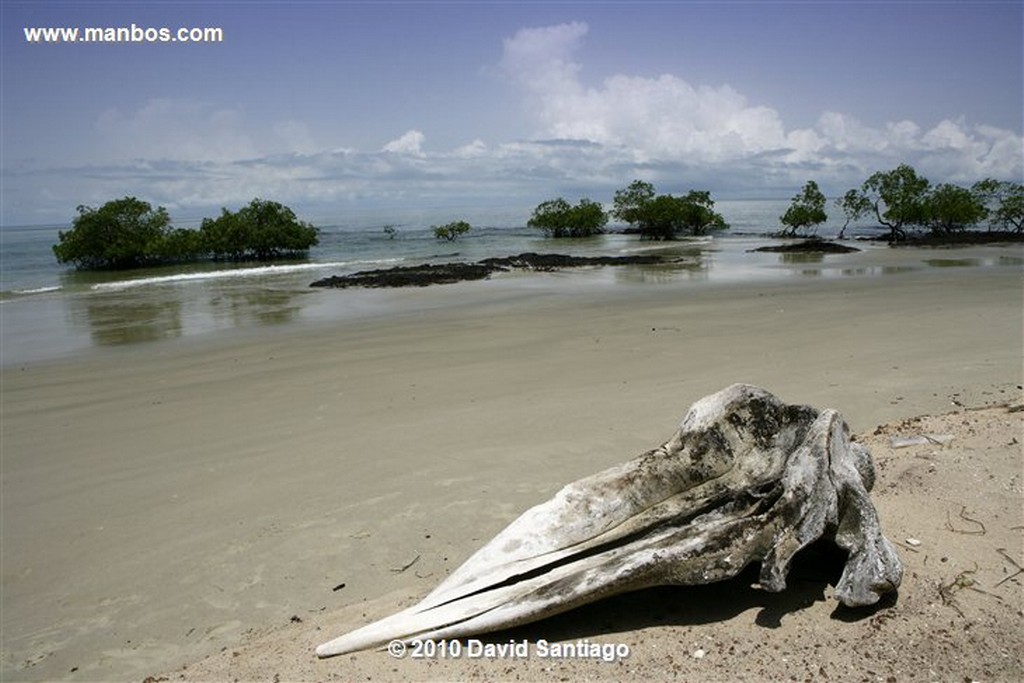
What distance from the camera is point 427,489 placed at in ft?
19.6

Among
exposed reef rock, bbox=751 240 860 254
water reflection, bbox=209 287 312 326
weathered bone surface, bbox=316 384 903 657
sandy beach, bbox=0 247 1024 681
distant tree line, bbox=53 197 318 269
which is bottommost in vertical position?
sandy beach, bbox=0 247 1024 681

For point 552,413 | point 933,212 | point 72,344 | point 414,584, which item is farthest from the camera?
point 933,212

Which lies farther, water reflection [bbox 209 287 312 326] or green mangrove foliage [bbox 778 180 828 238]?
green mangrove foliage [bbox 778 180 828 238]

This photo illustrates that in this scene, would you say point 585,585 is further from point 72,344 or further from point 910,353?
point 72,344

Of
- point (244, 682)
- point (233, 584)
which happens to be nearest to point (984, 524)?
point (244, 682)

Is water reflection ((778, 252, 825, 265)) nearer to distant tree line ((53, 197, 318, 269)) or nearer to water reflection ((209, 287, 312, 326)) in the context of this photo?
water reflection ((209, 287, 312, 326))

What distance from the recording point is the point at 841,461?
340 cm

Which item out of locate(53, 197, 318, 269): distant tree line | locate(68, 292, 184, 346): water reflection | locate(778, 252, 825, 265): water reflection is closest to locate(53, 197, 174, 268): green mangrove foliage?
locate(53, 197, 318, 269): distant tree line

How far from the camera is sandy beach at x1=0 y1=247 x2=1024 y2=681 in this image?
10.2 ft

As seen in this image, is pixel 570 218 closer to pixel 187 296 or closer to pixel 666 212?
pixel 666 212

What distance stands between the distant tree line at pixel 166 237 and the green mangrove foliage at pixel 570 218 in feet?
84.8

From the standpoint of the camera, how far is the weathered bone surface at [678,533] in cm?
311

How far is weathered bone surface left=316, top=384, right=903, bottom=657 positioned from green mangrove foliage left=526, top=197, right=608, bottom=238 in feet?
201

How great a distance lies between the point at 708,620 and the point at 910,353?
8814 millimetres
